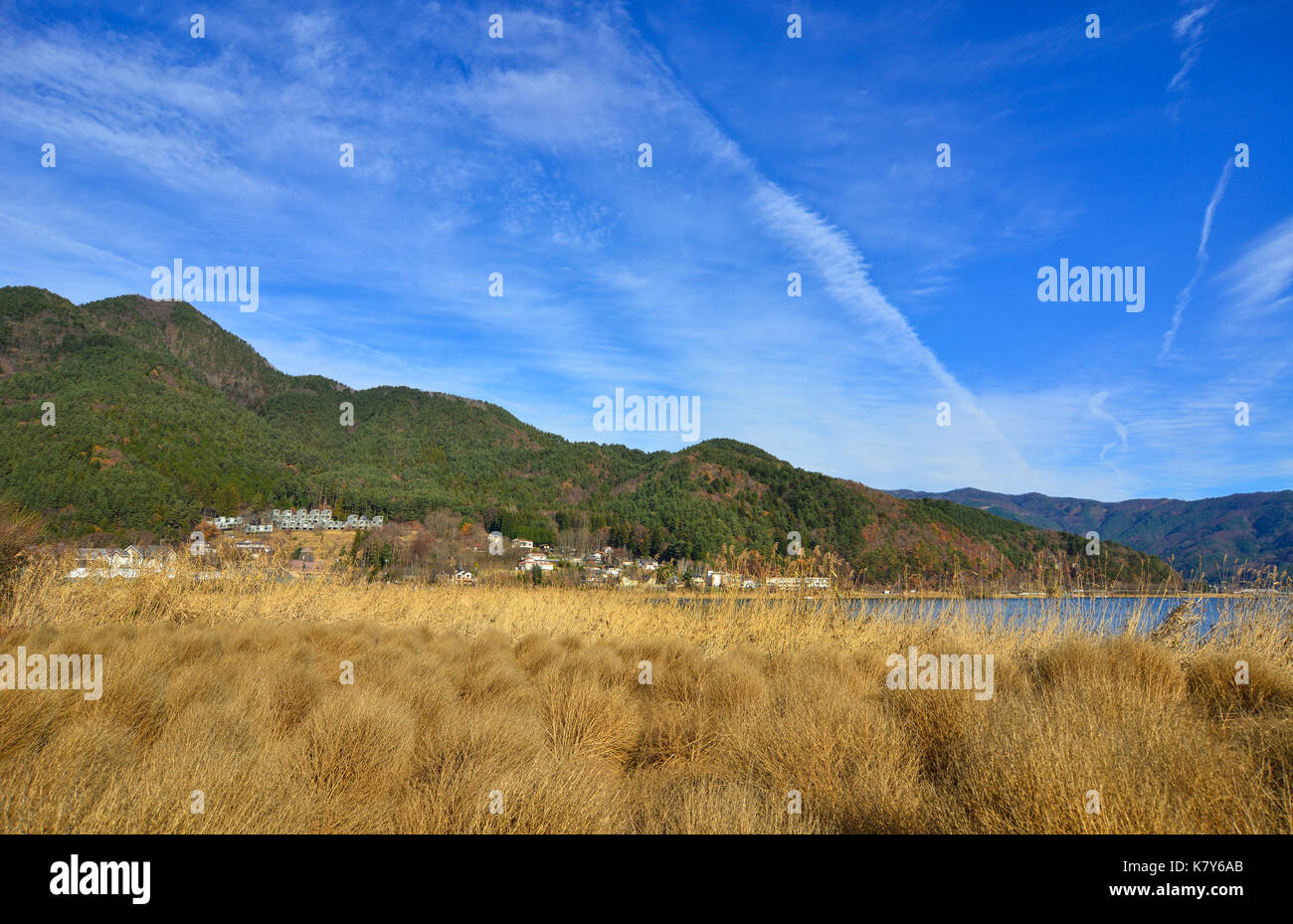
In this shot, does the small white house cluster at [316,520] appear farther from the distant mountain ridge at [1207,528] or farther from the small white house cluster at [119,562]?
the distant mountain ridge at [1207,528]

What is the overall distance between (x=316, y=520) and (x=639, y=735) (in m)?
59.9

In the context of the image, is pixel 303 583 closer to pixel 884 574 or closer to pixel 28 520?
pixel 28 520

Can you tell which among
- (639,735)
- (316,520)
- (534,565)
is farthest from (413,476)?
(639,735)

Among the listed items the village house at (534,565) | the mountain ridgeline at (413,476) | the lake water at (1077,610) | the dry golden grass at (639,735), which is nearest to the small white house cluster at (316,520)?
the mountain ridgeline at (413,476)

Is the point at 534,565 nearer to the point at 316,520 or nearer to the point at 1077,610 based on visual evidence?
the point at 1077,610

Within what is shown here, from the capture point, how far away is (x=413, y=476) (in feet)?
303

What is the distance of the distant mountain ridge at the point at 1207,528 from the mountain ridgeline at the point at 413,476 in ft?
2.39

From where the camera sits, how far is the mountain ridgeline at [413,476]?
2927cm

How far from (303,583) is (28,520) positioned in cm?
424

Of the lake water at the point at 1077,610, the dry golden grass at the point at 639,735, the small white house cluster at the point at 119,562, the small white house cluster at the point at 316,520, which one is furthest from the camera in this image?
the small white house cluster at the point at 316,520

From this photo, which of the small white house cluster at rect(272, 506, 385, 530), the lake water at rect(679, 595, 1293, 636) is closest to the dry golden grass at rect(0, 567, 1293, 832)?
the lake water at rect(679, 595, 1293, 636)
